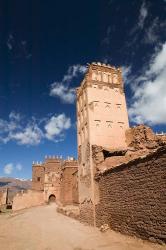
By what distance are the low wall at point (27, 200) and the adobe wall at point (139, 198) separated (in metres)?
24.9

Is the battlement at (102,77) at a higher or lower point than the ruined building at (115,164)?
higher

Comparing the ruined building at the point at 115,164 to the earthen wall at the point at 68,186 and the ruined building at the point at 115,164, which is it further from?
the earthen wall at the point at 68,186

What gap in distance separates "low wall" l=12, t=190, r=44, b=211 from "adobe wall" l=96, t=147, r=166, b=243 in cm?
2494

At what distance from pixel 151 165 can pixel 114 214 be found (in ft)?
14.4

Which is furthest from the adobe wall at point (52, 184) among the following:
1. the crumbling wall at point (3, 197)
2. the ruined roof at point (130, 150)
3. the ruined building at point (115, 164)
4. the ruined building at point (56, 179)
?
the ruined roof at point (130, 150)

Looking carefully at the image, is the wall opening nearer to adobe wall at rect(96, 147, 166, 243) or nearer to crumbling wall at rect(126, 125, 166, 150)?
crumbling wall at rect(126, 125, 166, 150)

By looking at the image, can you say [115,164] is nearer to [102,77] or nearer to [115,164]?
[115,164]

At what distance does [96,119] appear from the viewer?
58.3 feet

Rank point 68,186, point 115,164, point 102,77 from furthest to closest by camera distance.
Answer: point 68,186 < point 102,77 < point 115,164

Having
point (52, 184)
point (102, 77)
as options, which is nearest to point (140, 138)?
point (102, 77)

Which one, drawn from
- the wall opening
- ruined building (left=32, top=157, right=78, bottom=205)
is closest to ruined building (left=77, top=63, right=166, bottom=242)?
ruined building (left=32, top=157, right=78, bottom=205)

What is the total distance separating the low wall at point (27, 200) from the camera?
34.6 meters

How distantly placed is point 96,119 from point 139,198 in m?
8.84

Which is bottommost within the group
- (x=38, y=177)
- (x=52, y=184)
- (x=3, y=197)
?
(x=3, y=197)
